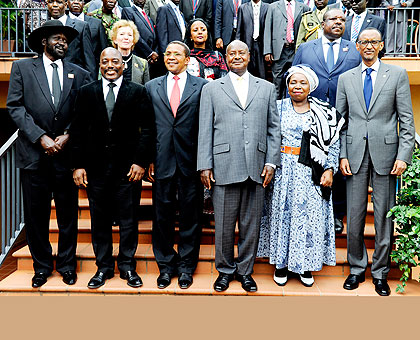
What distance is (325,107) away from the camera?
425 centimetres

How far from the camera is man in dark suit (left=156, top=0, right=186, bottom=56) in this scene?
6.38 metres

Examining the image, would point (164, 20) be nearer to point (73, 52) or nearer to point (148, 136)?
point (73, 52)

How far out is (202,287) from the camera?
14.0ft

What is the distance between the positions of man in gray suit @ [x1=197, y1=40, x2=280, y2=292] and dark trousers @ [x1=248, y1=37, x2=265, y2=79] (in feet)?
9.69

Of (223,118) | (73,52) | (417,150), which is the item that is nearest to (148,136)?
(223,118)

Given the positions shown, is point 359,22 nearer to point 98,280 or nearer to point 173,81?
point 173,81

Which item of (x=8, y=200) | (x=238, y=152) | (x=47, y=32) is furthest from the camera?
(x=8, y=200)

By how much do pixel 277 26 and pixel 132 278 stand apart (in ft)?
14.8

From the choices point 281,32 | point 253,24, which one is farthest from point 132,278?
point 253,24

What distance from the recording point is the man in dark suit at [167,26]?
20.9 ft

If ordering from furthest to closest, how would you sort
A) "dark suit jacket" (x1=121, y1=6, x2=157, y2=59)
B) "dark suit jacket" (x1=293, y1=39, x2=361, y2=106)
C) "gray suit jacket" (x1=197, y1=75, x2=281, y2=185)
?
"dark suit jacket" (x1=121, y1=6, x2=157, y2=59) → "dark suit jacket" (x1=293, y1=39, x2=361, y2=106) → "gray suit jacket" (x1=197, y1=75, x2=281, y2=185)

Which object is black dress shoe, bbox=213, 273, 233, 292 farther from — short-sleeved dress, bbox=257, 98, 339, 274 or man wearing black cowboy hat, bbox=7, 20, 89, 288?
man wearing black cowboy hat, bbox=7, 20, 89, 288

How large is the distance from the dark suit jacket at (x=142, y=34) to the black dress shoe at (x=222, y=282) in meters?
3.65

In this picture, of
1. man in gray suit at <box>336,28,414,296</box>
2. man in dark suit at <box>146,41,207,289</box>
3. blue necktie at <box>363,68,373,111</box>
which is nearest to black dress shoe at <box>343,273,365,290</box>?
man in gray suit at <box>336,28,414,296</box>
